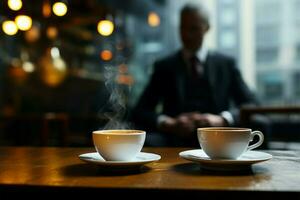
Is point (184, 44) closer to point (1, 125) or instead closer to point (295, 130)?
point (295, 130)

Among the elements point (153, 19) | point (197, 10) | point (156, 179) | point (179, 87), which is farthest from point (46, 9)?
point (156, 179)

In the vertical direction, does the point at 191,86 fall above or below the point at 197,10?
below

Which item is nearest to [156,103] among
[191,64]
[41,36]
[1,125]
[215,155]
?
[191,64]

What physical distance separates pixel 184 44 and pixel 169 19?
2395 mm

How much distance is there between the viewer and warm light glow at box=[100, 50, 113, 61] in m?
5.06

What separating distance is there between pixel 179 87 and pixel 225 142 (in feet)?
4.73

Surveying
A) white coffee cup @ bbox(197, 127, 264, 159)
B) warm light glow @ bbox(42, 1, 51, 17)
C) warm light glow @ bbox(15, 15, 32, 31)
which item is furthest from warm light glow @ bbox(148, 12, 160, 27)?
white coffee cup @ bbox(197, 127, 264, 159)

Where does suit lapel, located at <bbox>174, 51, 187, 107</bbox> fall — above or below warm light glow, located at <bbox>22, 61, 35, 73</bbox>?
below

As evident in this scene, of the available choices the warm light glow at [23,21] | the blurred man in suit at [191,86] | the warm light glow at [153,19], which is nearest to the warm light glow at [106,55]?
the warm light glow at [153,19]

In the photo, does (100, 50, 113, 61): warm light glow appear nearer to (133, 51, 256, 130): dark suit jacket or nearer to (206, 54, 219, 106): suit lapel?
(133, 51, 256, 130): dark suit jacket

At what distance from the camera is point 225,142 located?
896 mm

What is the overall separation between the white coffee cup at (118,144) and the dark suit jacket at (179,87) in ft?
4.49

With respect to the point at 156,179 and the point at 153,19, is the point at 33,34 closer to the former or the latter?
the point at 153,19

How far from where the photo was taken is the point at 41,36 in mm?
5379
